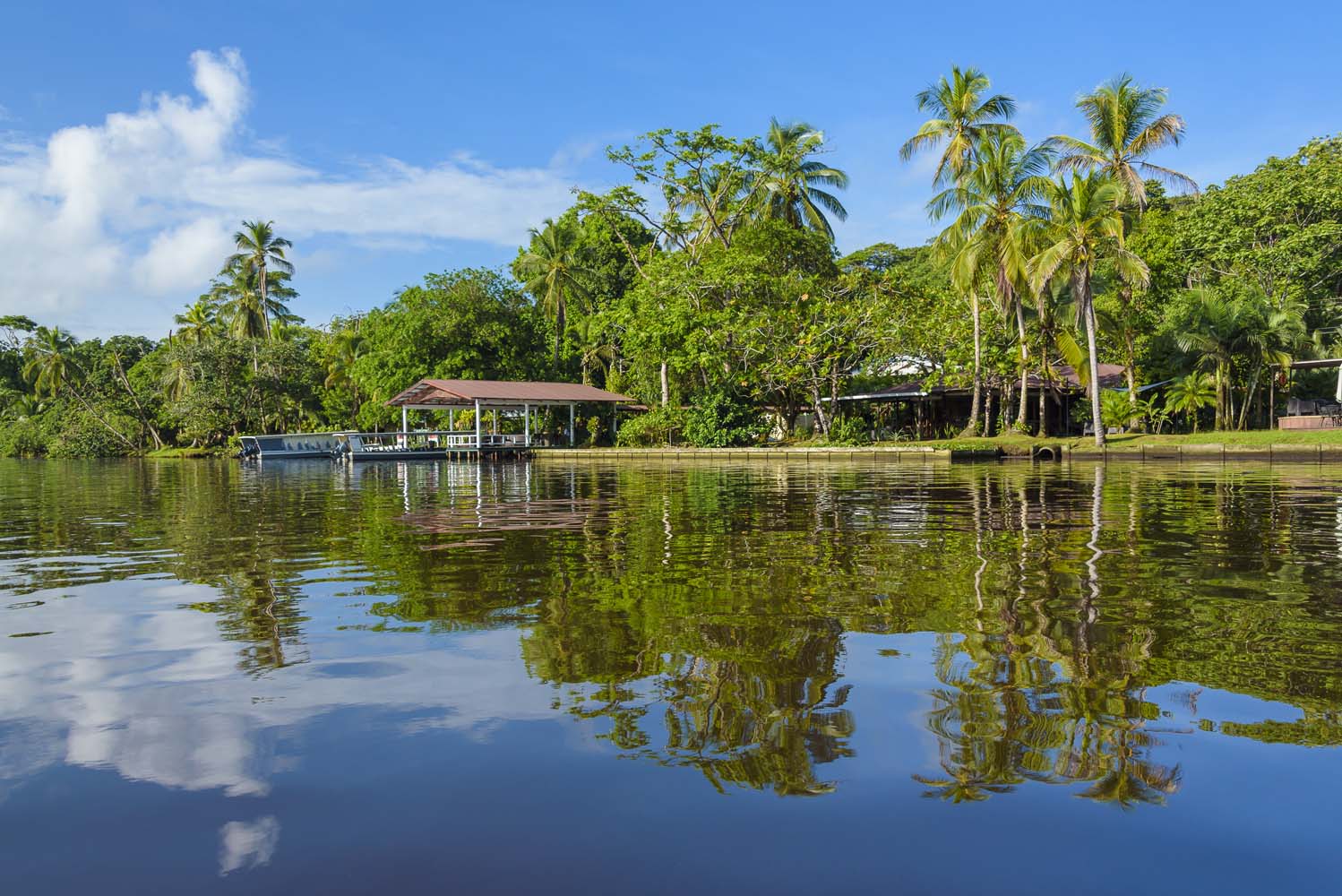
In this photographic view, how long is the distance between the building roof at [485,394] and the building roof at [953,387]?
484 inches

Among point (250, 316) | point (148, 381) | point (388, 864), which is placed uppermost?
point (250, 316)

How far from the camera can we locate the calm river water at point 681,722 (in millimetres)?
2383

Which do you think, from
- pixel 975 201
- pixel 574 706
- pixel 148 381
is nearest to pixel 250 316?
pixel 148 381

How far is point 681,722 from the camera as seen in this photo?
3.40m

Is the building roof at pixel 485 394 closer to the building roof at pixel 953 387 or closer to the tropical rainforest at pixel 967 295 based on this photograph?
the tropical rainforest at pixel 967 295

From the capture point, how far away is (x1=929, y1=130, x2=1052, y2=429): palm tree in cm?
3322

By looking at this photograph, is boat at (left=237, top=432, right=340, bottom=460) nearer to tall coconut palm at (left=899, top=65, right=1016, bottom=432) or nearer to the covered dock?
the covered dock

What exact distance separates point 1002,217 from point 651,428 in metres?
17.0

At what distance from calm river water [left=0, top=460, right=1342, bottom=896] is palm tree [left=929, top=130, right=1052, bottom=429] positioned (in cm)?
2729

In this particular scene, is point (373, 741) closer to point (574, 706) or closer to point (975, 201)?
point (574, 706)

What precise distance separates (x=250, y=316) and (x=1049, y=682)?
67.1 meters

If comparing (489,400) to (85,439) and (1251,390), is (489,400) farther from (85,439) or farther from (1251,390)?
(85,439)

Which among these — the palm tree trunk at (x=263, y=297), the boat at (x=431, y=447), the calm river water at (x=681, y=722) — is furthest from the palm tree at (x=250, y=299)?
the calm river water at (x=681, y=722)

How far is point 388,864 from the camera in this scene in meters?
2.38
